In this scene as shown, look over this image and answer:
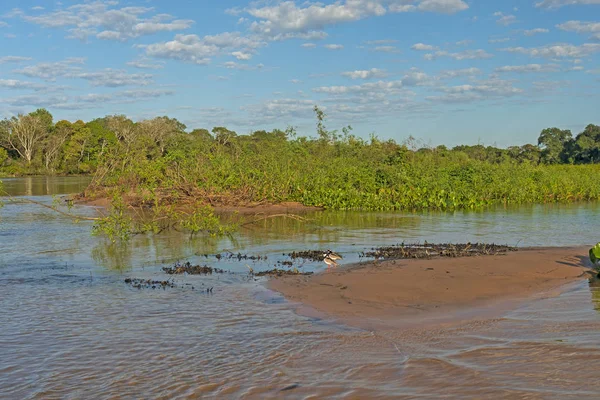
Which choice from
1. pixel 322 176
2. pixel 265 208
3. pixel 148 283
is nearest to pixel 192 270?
pixel 148 283

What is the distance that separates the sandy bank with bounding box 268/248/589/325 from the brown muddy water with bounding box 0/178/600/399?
42cm

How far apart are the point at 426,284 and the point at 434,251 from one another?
3.09 m

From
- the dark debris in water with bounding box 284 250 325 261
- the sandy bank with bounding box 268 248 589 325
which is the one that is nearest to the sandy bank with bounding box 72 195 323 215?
the dark debris in water with bounding box 284 250 325 261

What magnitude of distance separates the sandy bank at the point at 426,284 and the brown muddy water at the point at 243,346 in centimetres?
42

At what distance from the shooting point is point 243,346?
6227mm

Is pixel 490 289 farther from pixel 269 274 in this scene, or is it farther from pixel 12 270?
pixel 12 270

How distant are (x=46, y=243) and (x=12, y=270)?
11.1 ft

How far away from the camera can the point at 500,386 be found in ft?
15.8

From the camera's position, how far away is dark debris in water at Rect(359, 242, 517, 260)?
11.0m

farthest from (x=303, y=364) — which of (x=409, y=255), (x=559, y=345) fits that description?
(x=409, y=255)

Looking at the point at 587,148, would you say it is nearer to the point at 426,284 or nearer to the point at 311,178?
the point at 311,178

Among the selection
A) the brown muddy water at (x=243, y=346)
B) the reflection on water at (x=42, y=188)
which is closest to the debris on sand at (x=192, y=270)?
the brown muddy water at (x=243, y=346)

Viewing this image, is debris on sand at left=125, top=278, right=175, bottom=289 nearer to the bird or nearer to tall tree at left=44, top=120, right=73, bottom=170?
the bird

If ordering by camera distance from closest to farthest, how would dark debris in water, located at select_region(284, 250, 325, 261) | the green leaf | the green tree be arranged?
the green leaf < dark debris in water, located at select_region(284, 250, 325, 261) < the green tree
